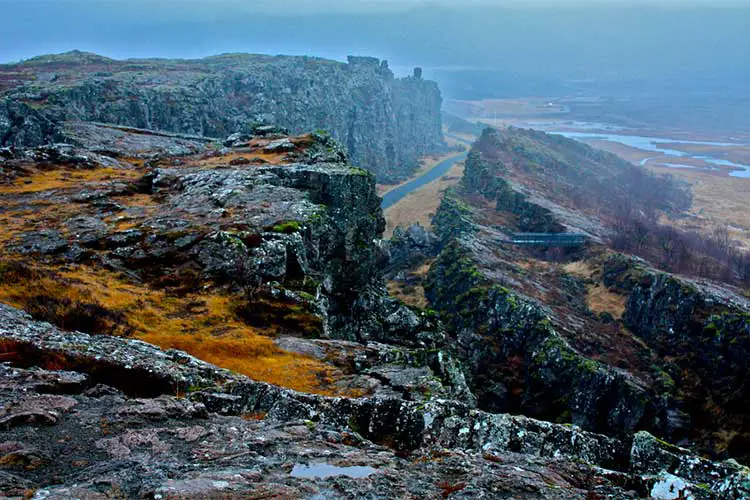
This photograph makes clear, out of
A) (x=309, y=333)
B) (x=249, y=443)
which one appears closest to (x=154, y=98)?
(x=309, y=333)

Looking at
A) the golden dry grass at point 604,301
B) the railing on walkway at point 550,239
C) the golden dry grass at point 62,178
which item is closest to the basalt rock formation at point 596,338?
the golden dry grass at point 604,301

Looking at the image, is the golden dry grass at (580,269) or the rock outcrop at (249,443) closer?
the rock outcrop at (249,443)

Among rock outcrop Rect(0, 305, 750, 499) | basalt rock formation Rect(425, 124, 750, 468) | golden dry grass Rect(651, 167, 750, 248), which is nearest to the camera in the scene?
rock outcrop Rect(0, 305, 750, 499)

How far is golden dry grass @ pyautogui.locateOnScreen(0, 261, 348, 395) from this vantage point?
27.1m

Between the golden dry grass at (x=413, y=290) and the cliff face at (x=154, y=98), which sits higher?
the cliff face at (x=154, y=98)

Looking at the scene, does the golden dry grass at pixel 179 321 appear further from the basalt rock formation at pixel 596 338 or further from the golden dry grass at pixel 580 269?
the golden dry grass at pixel 580 269

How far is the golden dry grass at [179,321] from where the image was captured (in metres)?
27.1

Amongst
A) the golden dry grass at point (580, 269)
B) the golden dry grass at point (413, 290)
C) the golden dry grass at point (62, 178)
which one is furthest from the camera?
the golden dry grass at point (413, 290)

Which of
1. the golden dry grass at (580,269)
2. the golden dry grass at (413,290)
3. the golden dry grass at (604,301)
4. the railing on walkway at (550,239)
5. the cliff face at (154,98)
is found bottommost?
the golden dry grass at (413,290)

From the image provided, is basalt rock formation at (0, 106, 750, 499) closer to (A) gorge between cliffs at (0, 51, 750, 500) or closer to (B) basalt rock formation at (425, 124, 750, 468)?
(A) gorge between cliffs at (0, 51, 750, 500)

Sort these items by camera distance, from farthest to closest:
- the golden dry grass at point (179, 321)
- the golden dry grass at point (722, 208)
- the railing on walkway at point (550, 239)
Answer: the golden dry grass at point (722, 208), the railing on walkway at point (550, 239), the golden dry grass at point (179, 321)

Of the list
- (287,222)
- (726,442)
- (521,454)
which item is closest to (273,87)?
(287,222)

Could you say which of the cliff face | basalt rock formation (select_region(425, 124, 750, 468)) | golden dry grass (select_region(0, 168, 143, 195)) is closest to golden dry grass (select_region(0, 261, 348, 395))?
golden dry grass (select_region(0, 168, 143, 195))

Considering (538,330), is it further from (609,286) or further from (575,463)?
(575,463)
